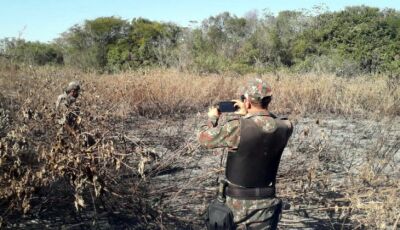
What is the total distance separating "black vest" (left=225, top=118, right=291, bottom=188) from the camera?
3096 millimetres

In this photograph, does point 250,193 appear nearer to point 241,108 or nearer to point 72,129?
point 241,108

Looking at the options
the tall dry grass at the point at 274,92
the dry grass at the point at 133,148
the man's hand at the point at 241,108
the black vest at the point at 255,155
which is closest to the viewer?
the black vest at the point at 255,155

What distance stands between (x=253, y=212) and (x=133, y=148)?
149cm

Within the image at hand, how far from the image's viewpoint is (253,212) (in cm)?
327

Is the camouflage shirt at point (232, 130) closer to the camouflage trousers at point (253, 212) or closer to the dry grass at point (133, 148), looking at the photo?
the camouflage trousers at point (253, 212)

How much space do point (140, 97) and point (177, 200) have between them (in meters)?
6.28

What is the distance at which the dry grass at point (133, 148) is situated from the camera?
3660mm

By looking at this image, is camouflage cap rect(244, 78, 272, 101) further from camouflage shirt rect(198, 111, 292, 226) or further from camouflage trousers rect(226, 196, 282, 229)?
camouflage trousers rect(226, 196, 282, 229)

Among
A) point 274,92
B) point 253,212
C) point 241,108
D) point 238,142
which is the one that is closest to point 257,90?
point 241,108

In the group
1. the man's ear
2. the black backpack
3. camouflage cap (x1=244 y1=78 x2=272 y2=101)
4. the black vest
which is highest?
camouflage cap (x1=244 y1=78 x2=272 y2=101)

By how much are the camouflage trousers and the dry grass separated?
75cm

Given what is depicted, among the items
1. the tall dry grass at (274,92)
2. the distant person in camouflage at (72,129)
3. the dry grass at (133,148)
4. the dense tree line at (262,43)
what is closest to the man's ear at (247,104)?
the dry grass at (133,148)

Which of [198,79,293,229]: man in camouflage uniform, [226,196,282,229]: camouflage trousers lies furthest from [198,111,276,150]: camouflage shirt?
[226,196,282,229]: camouflage trousers

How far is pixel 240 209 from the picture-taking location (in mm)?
3289
